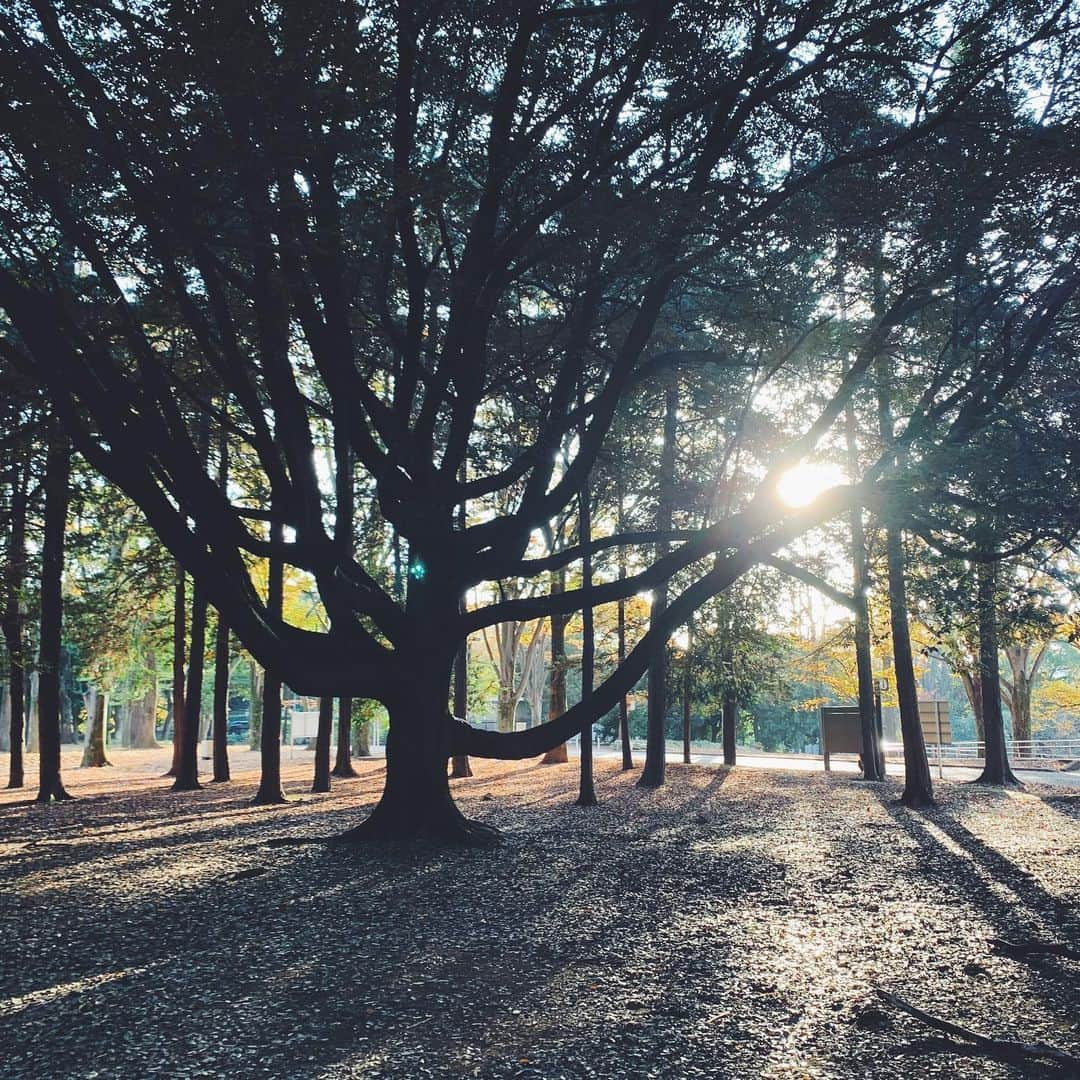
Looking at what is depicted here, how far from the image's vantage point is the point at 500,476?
9719 millimetres

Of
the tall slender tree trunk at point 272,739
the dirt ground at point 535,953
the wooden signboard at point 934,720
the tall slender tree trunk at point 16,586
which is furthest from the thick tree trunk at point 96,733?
the wooden signboard at point 934,720

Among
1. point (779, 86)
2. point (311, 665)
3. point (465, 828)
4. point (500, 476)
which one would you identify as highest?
point (779, 86)

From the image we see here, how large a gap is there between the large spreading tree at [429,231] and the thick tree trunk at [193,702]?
7.08 meters

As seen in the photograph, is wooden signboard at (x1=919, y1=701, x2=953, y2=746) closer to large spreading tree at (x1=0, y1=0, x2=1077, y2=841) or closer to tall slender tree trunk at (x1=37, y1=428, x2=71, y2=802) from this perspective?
large spreading tree at (x1=0, y1=0, x2=1077, y2=841)

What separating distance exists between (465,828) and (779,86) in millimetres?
8269

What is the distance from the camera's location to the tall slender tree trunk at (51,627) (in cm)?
1412

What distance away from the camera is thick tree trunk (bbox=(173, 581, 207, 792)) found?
15977 mm

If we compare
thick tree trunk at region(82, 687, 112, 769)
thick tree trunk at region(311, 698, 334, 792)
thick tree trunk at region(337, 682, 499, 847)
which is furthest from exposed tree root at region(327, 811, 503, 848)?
thick tree trunk at region(82, 687, 112, 769)

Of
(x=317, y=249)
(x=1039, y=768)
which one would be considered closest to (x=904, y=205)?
(x=317, y=249)

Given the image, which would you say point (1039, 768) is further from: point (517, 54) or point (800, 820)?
point (517, 54)

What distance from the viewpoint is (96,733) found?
26.2 metres

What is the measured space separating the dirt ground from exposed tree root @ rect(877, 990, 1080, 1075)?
0.23 feet

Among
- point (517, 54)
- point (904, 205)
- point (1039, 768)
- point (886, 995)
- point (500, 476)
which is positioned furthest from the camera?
point (1039, 768)

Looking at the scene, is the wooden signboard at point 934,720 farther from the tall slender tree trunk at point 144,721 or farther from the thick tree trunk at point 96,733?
the tall slender tree trunk at point 144,721
